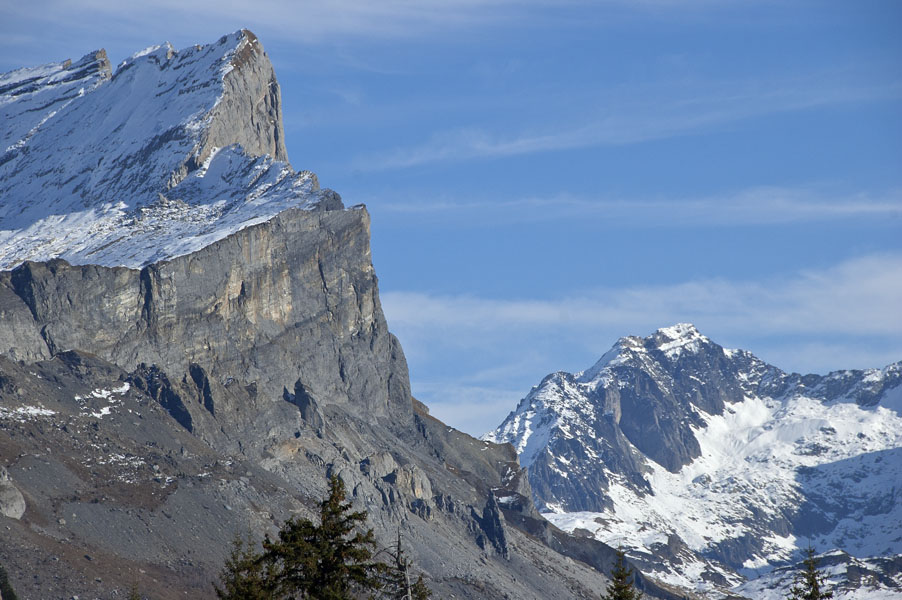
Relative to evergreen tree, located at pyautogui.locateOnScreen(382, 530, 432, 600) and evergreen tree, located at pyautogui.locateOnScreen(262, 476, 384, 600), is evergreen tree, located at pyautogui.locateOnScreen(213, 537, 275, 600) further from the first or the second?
evergreen tree, located at pyautogui.locateOnScreen(382, 530, 432, 600)

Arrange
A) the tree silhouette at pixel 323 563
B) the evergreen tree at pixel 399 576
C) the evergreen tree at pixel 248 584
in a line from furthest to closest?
the evergreen tree at pixel 248 584
the tree silhouette at pixel 323 563
the evergreen tree at pixel 399 576

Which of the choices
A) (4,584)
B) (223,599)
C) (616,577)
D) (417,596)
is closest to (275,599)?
(223,599)

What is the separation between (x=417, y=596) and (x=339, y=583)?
11050 millimetres

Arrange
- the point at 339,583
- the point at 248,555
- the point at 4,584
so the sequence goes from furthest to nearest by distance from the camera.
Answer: the point at 4,584, the point at 248,555, the point at 339,583

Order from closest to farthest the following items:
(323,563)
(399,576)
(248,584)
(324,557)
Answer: (399,576) → (324,557) → (323,563) → (248,584)

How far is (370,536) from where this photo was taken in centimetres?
8188

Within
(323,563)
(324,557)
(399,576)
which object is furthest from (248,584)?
(399,576)

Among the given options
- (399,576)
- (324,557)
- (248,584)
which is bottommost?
(248,584)

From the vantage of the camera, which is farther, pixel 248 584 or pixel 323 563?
pixel 248 584

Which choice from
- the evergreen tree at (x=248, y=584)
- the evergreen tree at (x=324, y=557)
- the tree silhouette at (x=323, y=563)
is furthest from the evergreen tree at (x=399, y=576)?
the evergreen tree at (x=248, y=584)

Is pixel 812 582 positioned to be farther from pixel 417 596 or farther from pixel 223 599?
pixel 223 599

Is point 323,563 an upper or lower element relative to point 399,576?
upper

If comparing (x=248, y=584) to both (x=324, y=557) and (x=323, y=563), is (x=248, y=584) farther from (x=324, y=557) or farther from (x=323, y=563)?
(x=324, y=557)

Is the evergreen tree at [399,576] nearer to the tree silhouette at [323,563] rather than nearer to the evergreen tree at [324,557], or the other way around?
the tree silhouette at [323,563]
